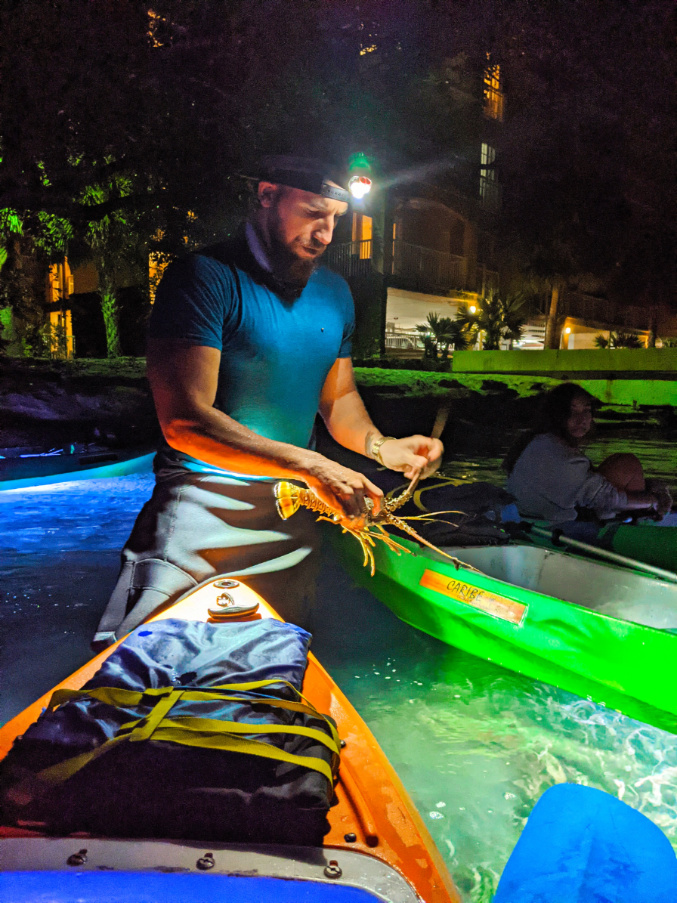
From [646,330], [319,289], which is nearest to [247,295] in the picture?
[319,289]

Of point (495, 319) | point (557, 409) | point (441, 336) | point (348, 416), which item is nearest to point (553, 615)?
point (348, 416)

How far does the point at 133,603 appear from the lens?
1926mm

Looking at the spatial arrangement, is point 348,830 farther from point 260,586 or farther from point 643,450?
point 643,450

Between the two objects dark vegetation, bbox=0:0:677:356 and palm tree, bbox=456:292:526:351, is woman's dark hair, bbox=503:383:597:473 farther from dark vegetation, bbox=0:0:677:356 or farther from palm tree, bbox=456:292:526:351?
palm tree, bbox=456:292:526:351

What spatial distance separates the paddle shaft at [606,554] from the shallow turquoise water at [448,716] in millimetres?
684

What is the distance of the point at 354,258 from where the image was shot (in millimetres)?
4469

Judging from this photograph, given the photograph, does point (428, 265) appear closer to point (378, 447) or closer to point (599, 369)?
point (599, 369)

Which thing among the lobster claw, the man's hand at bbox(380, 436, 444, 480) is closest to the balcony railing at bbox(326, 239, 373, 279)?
the man's hand at bbox(380, 436, 444, 480)

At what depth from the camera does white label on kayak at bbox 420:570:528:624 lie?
2.43 meters

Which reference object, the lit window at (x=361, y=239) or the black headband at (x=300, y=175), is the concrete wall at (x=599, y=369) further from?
the black headband at (x=300, y=175)

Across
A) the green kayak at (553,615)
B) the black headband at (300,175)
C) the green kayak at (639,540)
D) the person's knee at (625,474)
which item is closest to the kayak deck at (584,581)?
the green kayak at (553,615)

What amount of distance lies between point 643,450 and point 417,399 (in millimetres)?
4968

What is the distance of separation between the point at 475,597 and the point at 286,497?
1078 millimetres

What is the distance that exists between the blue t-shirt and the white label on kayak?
106 cm
